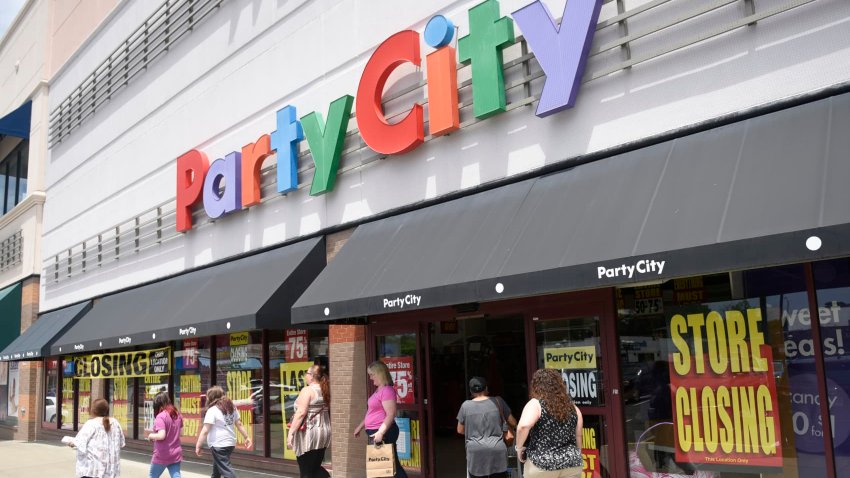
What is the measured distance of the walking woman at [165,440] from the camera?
358 inches

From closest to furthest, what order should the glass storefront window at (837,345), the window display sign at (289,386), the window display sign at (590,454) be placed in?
the glass storefront window at (837,345) < the window display sign at (590,454) < the window display sign at (289,386)

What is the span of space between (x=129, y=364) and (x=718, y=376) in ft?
Result: 43.9

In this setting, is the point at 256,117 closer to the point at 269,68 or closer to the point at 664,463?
the point at 269,68

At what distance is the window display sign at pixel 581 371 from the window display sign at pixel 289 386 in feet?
16.6

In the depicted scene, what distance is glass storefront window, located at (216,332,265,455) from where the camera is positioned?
41.0 ft

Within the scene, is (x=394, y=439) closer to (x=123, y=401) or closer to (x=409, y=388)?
(x=409, y=388)

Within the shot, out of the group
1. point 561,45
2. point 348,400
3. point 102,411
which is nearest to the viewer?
point 561,45

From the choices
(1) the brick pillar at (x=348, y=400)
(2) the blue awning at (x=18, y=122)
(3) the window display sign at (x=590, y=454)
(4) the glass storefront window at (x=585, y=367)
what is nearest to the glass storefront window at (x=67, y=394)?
(2) the blue awning at (x=18, y=122)

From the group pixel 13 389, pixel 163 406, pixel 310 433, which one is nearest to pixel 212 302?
pixel 163 406

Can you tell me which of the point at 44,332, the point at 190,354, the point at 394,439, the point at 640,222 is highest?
the point at 640,222

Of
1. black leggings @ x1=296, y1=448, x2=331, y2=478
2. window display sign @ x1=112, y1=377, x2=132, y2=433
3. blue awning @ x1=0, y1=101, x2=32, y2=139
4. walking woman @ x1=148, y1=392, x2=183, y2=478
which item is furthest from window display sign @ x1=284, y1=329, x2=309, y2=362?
blue awning @ x1=0, y1=101, x2=32, y2=139

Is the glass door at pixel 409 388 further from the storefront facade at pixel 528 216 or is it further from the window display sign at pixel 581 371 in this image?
the window display sign at pixel 581 371

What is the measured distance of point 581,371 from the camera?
773cm

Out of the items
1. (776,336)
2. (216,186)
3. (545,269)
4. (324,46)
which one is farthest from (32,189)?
(776,336)
